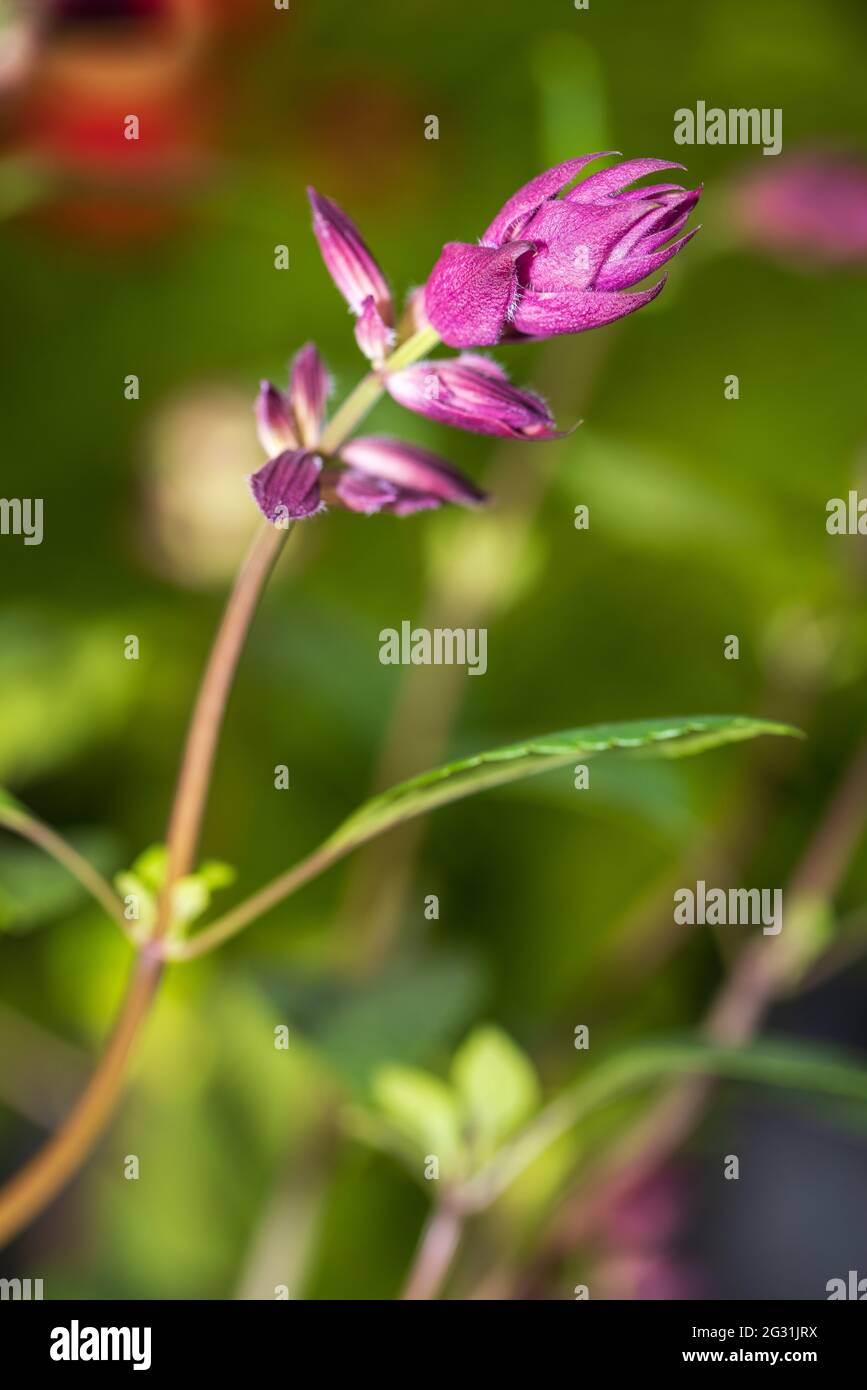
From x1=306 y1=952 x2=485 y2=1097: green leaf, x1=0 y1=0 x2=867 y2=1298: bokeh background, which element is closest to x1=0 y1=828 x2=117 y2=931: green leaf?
x1=0 y1=0 x2=867 y2=1298: bokeh background

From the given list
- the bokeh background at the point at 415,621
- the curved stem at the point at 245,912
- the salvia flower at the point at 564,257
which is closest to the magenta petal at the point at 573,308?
the salvia flower at the point at 564,257

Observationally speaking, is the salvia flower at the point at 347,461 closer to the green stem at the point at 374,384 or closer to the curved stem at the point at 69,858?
the green stem at the point at 374,384

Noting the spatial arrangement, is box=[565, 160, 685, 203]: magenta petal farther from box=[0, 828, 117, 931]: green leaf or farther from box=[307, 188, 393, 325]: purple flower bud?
box=[0, 828, 117, 931]: green leaf

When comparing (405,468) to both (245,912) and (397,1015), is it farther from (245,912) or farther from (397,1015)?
(397,1015)

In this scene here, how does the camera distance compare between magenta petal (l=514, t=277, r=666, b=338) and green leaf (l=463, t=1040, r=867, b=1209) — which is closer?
magenta petal (l=514, t=277, r=666, b=338)

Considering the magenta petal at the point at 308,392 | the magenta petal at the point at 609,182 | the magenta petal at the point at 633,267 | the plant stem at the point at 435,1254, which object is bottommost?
the plant stem at the point at 435,1254
